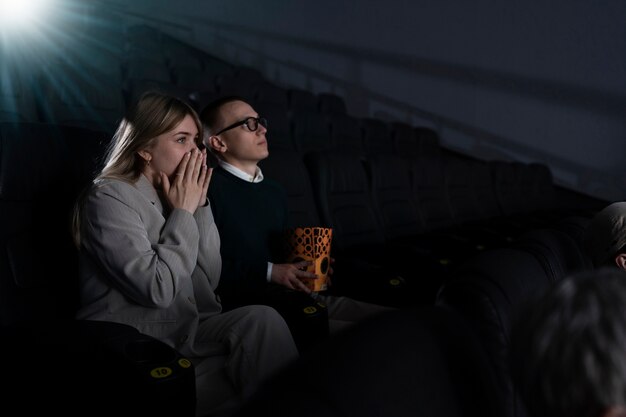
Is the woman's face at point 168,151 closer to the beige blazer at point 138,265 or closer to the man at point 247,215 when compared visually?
the beige blazer at point 138,265

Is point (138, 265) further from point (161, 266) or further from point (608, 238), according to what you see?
point (608, 238)

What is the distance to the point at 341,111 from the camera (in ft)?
10.3

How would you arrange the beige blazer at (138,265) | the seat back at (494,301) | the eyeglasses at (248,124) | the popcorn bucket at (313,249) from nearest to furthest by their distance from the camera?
the seat back at (494,301), the beige blazer at (138,265), the popcorn bucket at (313,249), the eyeglasses at (248,124)

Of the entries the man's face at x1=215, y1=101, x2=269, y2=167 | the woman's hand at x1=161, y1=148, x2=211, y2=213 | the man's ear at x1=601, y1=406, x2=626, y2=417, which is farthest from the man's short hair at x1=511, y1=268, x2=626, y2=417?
the man's face at x1=215, y1=101, x2=269, y2=167

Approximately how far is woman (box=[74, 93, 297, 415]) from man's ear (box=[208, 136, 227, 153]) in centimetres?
22

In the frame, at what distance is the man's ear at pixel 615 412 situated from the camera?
255 millimetres

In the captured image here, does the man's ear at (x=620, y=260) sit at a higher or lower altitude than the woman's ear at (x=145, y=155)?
lower

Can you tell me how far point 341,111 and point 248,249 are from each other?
2253mm

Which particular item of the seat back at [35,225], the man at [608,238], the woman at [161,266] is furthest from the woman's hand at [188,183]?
the man at [608,238]

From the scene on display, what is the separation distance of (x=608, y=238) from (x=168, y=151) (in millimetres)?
625

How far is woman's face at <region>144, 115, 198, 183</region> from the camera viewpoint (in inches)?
32.0

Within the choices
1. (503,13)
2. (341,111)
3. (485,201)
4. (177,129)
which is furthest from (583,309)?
(503,13)

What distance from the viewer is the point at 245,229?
100cm

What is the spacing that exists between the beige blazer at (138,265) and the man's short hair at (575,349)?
51 cm
